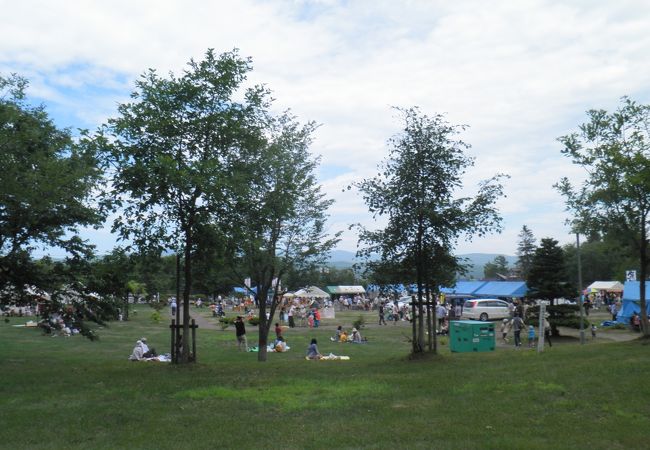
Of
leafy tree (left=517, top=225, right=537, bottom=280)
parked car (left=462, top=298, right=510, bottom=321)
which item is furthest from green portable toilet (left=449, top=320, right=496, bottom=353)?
leafy tree (left=517, top=225, right=537, bottom=280)

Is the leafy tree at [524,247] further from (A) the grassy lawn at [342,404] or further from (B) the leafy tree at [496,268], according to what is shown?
(A) the grassy lawn at [342,404]

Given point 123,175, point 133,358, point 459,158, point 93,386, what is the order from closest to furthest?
point 93,386 < point 123,175 < point 459,158 < point 133,358

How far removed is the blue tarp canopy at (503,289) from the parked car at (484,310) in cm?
459

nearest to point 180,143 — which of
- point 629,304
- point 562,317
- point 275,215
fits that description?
point 275,215

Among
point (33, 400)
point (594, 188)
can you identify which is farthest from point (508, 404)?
point (594, 188)

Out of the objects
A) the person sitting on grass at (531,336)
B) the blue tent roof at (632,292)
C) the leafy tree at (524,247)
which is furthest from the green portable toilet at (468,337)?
the leafy tree at (524,247)

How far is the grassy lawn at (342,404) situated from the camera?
24.4 ft

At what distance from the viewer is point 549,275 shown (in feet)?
95.5

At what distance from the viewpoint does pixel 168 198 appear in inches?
511

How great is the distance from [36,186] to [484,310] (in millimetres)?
32538

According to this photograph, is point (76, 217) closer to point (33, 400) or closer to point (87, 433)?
point (33, 400)

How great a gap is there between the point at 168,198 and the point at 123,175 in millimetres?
1034

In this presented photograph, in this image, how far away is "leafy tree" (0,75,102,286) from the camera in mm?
14180

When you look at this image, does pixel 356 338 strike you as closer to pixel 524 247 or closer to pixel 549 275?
pixel 549 275
